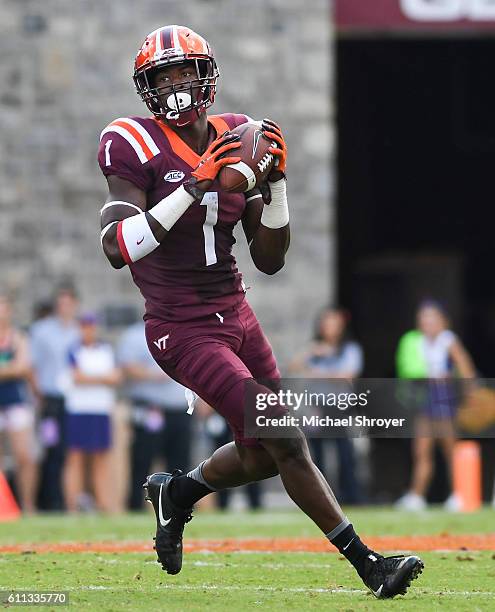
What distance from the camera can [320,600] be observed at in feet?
18.6

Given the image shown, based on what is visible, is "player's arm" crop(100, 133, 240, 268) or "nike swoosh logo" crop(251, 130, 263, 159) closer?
"player's arm" crop(100, 133, 240, 268)

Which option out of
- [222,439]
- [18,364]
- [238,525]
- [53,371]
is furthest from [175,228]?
[222,439]

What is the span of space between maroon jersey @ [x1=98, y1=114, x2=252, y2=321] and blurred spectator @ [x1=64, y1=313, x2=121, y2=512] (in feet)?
20.8

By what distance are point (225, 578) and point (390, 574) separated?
3.38 feet

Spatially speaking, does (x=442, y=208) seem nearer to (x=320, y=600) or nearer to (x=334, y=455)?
(x=334, y=455)

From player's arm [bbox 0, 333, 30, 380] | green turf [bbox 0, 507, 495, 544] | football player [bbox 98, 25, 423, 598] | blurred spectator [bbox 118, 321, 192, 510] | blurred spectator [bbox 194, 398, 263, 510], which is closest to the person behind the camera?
football player [bbox 98, 25, 423, 598]

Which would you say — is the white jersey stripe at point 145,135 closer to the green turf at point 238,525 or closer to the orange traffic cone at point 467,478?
the green turf at point 238,525

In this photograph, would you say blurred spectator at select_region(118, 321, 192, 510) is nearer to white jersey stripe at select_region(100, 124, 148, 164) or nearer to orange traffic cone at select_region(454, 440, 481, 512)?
orange traffic cone at select_region(454, 440, 481, 512)

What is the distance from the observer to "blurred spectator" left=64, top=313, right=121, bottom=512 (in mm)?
12258

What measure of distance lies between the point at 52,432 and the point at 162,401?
3.05 ft

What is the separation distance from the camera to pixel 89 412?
1234 cm

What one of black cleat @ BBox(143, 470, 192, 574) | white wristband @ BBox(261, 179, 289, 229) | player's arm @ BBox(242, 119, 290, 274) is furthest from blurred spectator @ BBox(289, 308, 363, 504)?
white wristband @ BBox(261, 179, 289, 229)

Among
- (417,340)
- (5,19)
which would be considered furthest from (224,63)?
(417,340)

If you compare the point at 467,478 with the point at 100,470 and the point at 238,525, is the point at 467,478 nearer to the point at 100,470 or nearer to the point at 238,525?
the point at 100,470
